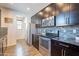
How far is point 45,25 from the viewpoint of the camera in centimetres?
255

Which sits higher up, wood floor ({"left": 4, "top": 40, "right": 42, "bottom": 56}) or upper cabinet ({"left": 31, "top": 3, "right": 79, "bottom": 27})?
upper cabinet ({"left": 31, "top": 3, "right": 79, "bottom": 27})

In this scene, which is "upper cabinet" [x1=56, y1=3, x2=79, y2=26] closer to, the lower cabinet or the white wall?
the lower cabinet

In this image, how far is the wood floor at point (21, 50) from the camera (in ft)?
6.77

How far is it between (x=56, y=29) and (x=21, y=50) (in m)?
0.97

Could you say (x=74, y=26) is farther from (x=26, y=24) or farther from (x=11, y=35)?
(x=11, y=35)

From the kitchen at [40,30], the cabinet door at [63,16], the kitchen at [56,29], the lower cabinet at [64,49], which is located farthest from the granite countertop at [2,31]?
the cabinet door at [63,16]

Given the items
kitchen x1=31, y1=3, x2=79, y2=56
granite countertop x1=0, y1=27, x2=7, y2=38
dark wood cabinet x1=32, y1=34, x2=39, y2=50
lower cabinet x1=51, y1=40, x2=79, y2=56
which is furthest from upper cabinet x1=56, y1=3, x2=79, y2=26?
granite countertop x1=0, y1=27, x2=7, y2=38

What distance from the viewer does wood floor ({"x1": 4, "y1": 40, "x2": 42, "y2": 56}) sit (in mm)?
2062

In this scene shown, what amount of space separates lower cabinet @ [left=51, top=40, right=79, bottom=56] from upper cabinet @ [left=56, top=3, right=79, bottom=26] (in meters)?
0.46

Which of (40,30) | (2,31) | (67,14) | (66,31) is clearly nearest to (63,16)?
(67,14)

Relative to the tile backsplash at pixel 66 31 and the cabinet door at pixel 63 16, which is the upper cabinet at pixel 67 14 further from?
the tile backsplash at pixel 66 31

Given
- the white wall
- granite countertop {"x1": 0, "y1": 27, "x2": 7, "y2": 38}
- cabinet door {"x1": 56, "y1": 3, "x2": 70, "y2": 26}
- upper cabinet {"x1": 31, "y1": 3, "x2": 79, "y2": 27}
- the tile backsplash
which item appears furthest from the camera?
cabinet door {"x1": 56, "y1": 3, "x2": 70, "y2": 26}

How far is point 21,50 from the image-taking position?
87.6 inches

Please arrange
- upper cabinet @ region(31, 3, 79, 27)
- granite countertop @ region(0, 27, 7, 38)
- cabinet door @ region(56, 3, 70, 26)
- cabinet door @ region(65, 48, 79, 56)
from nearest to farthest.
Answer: cabinet door @ region(65, 48, 79, 56) → granite countertop @ region(0, 27, 7, 38) → upper cabinet @ region(31, 3, 79, 27) → cabinet door @ region(56, 3, 70, 26)
